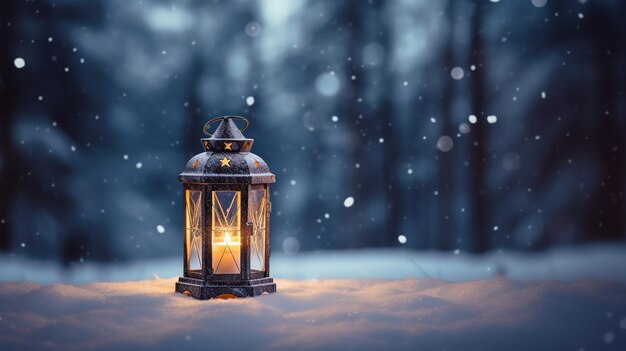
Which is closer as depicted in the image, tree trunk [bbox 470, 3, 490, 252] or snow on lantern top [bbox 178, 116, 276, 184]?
snow on lantern top [bbox 178, 116, 276, 184]

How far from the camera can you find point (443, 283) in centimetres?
383

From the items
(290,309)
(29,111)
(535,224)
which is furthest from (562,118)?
(29,111)

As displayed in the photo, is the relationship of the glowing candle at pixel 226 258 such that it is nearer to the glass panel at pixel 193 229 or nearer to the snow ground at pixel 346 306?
the glass panel at pixel 193 229

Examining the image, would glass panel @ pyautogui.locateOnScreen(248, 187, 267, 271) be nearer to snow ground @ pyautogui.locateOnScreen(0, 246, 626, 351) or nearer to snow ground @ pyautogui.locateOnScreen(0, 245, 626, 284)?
snow ground @ pyautogui.locateOnScreen(0, 246, 626, 351)

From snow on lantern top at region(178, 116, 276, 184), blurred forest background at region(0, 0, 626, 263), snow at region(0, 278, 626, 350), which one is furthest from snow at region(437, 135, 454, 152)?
snow on lantern top at region(178, 116, 276, 184)

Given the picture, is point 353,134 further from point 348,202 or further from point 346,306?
point 346,306

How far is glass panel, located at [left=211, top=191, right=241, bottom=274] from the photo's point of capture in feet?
11.3

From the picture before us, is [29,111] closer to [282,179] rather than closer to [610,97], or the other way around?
[282,179]

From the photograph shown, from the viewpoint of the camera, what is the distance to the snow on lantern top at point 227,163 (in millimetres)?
3363

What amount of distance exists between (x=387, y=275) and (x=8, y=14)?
7.69 feet

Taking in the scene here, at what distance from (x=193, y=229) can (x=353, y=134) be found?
1071 millimetres

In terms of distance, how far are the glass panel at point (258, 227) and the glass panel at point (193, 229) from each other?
238 millimetres

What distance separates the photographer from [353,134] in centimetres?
412

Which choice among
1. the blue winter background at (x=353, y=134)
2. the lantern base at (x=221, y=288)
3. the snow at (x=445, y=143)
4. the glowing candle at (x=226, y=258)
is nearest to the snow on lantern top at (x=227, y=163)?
the glowing candle at (x=226, y=258)
